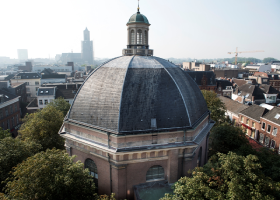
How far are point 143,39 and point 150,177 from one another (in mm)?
17020

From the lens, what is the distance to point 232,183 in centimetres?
1550

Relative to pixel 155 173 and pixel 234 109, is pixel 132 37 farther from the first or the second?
pixel 234 109

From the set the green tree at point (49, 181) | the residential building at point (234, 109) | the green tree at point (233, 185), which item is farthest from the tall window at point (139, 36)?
the residential building at point (234, 109)

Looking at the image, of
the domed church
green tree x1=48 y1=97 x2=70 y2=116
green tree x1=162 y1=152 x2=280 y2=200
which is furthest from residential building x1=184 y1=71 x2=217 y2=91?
green tree x1=162 y1=152 x2=280 y2=200

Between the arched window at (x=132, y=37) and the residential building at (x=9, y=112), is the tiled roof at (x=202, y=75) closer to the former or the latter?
the arched window at (x=132, y=37)

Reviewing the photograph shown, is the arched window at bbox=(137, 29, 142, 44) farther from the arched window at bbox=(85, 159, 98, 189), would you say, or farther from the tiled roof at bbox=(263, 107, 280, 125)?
the tiled roof at bbox=(263, 107, 280, 125)

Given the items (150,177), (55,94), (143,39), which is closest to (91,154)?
(150,177)

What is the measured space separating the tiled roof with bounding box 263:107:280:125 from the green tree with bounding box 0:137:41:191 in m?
46.4

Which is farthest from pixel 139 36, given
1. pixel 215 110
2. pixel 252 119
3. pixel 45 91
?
pixel 45 91

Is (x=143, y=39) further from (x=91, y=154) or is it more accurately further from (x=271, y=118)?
(x=271, y=118)

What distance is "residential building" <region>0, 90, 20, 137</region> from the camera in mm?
51406

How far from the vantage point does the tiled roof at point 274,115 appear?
147ft

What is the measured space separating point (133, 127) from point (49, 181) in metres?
8.58

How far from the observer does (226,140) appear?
36.1 metres
